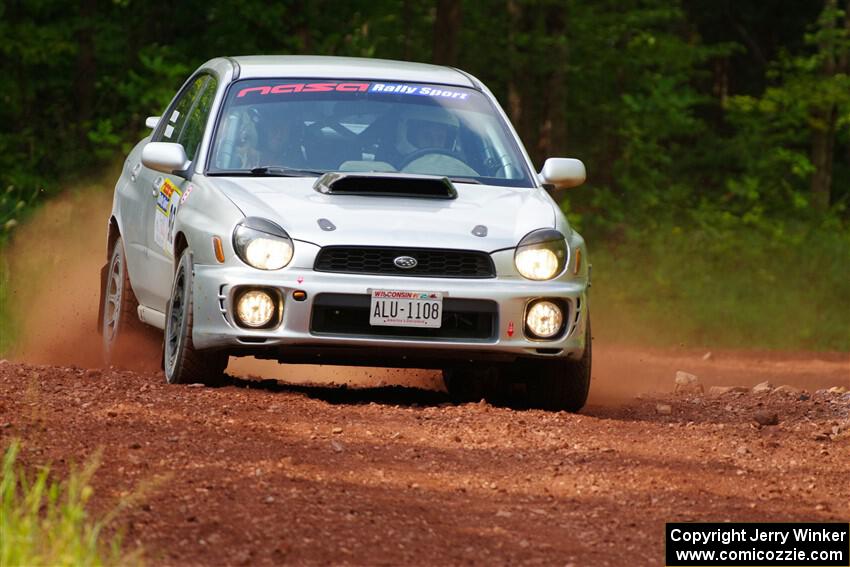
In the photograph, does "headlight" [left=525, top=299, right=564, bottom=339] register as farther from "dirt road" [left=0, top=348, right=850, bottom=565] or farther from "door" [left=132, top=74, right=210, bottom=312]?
"door" [left=132, top=74, right=210, bottom=312]

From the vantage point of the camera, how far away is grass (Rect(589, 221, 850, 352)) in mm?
18844

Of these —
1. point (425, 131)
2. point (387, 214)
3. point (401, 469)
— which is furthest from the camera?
point (425, 131)

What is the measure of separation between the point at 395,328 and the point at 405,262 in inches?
12.4

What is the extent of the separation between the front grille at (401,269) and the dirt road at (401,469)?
0.65 metres

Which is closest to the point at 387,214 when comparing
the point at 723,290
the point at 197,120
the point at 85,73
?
the point at 197,120

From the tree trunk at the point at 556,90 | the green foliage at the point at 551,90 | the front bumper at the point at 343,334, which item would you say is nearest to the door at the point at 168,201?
the front bumper at the point at 343,334

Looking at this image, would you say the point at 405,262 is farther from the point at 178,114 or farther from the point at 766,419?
the point at 178,114

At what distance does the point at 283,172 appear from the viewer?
905cm

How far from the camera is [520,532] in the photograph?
19.0ft

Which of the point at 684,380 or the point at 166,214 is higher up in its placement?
the point at 166,214

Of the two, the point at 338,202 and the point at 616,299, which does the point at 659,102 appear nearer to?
the point at 616,299

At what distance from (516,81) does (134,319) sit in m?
20.5

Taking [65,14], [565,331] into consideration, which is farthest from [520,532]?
[65,14]

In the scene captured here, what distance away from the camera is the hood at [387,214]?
832 cm
